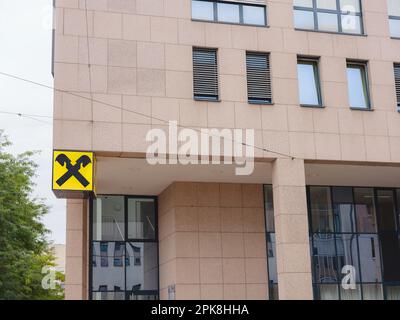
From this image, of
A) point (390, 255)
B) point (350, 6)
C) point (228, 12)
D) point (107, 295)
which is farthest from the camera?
point (390, 255)

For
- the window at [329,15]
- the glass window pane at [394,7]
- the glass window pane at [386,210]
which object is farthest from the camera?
the glass window pane at [386,210]

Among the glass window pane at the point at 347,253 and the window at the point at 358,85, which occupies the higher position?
the window at the point at 358,85

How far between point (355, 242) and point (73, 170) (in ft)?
40.5

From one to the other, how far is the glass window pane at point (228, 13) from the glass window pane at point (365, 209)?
9.16m

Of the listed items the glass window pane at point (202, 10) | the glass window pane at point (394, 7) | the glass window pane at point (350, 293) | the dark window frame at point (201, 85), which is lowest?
the glass window pane at point (350, 293)

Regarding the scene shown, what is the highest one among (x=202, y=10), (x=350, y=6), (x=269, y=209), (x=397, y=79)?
(x=350, y=6)

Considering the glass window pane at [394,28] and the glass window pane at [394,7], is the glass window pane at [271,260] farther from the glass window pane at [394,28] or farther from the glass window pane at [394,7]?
the glass window pane at [394,7]

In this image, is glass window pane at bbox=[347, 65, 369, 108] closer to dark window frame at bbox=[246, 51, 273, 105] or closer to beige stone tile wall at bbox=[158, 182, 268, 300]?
dark window frame at bbox=[246, 51, 273, 105]

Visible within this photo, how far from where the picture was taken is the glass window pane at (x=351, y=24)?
2331cm

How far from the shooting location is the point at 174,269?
77.0 ft

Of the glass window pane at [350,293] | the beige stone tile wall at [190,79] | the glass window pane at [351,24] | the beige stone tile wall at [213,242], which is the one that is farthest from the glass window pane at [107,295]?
the glass window pane at [351,24]

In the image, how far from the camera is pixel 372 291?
83.4 feet

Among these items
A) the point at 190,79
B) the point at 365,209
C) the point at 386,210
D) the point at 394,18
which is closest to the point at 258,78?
the point at 190,79

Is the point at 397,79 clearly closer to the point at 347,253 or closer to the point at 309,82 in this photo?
the point at 309,82
